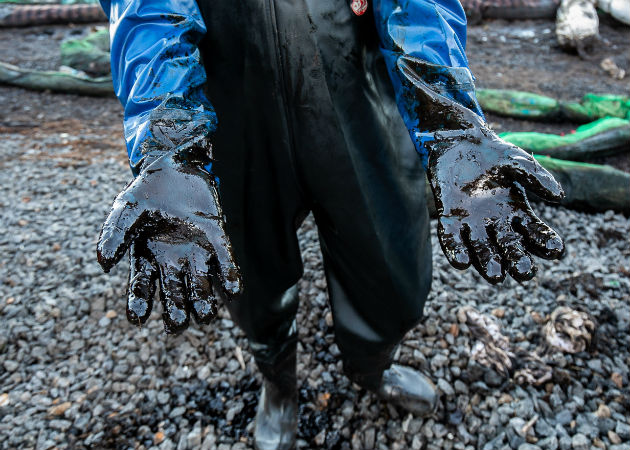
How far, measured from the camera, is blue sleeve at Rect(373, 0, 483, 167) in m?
1.25

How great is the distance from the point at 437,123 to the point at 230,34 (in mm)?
575

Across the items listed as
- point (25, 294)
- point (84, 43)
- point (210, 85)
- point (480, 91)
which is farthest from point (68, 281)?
point (84, 43)

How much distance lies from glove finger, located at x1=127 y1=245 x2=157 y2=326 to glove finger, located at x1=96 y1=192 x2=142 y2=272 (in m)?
0.05

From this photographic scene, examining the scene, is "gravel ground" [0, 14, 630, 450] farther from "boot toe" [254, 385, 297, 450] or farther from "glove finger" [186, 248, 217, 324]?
"glove finger" [186, 248, 217, 324]

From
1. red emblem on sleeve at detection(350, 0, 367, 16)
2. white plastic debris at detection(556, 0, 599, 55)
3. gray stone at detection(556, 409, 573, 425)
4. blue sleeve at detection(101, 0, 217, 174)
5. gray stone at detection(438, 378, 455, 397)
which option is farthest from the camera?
white plastic debris at detection(556, 0, 599, 55)

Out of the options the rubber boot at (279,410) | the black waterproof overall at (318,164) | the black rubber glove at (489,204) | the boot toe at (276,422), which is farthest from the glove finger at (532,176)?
the boot toe at (276,422)

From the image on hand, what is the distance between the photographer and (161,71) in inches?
47.1

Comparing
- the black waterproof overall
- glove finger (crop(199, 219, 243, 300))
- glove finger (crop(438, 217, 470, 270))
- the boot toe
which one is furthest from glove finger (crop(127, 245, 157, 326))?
the boot toe

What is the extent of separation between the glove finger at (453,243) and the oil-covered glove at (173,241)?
17.7 inches

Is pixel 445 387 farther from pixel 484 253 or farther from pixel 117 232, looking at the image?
pixel 117 232

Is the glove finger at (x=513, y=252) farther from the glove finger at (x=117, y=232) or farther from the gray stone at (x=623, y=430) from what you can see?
the gray stone at (x=623, y=430)

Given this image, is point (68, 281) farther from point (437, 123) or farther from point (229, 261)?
point (437, 123)

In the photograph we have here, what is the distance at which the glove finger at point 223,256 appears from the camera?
3.45 feet

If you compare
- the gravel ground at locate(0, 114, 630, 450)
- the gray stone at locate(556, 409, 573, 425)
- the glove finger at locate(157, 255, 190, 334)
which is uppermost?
the glove finger at locate(157, 255, 190, 334)
